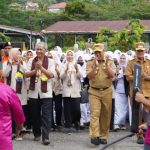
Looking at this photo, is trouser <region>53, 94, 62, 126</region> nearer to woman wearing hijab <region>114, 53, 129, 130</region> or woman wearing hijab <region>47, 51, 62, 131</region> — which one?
woman wearing hijab <region>47, 51, 62, 131</region>

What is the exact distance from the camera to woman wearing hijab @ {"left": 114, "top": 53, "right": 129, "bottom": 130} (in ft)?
38.5

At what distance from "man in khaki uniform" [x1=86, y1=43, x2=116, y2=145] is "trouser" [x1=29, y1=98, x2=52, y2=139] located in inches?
31.4

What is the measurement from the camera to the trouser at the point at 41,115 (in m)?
9.70

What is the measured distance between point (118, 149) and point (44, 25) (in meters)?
47.2

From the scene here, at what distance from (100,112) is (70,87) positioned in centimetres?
150

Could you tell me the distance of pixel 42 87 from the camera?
977 cm

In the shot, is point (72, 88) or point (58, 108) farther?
point (58, 108)

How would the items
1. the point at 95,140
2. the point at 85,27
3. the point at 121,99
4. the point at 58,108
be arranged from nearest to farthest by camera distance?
the point at 95,140, the point at 58,108, the point at 121,99, the point at 85,27

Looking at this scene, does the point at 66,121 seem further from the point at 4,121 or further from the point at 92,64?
the point at 4,121

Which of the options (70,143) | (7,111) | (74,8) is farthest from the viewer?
(74,8)

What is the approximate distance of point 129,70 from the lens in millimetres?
9969

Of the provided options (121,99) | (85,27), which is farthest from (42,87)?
(85,27)

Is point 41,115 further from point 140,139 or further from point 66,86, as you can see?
point 140,139

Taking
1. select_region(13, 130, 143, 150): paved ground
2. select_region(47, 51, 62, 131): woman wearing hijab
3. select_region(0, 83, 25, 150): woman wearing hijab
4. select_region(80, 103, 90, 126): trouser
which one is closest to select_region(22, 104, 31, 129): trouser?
select_region(13, 130, 143, 150): paved ground
